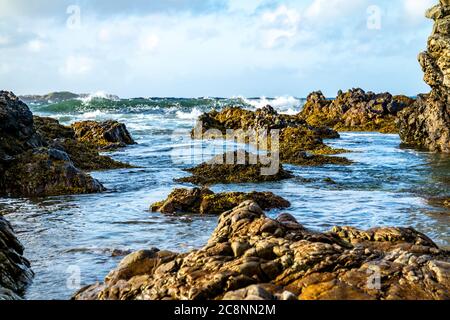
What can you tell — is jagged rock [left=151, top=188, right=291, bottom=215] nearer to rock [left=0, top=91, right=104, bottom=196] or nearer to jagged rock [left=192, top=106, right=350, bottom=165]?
rock [left=0, top=91, right=104, bottom=196]

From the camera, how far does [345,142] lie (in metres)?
35.1

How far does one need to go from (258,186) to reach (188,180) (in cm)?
271

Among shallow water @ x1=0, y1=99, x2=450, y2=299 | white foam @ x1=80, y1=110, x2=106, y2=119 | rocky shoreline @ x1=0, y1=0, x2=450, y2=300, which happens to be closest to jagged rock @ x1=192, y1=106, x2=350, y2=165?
shallow water @ x1=0, y1=99, x2=450, y2=299

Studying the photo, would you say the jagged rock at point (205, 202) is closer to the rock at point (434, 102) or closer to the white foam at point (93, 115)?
the rock at point (434, 102)

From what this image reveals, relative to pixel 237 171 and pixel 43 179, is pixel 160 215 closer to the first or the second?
pixel 43 179

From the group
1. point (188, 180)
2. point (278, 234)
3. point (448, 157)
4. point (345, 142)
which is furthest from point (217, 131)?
point (278, 234)

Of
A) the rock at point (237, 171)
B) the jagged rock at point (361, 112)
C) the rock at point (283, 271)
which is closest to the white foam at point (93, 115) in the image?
the jagged rock at point (361, 112)

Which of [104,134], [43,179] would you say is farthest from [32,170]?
[104,134]

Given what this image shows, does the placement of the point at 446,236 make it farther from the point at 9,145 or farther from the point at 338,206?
the point at 9,145

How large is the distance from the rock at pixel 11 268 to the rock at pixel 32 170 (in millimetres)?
6673

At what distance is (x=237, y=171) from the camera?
18938mm

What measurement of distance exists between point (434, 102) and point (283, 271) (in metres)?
28.2

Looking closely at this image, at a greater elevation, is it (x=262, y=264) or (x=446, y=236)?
(x=262, y=264)
